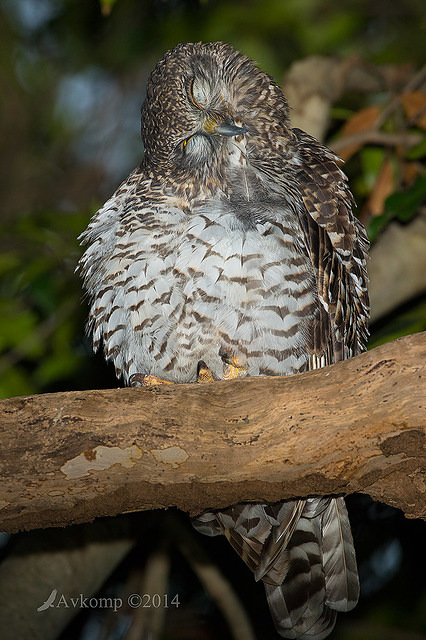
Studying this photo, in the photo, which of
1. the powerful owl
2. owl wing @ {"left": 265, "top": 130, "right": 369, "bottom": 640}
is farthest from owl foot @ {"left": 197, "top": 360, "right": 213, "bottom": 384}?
owl wing @ {"left": 265, "top": 130, "right": 369, "bottom": 640}

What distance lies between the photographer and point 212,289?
10.6 feet

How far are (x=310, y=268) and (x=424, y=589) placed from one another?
3.32 metres

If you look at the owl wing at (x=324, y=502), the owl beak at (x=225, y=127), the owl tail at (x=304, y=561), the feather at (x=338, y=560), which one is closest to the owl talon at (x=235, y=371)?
the owl wing at (x=324, y=502)

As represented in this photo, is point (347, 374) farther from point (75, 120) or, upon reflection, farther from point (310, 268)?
point (75, 120)

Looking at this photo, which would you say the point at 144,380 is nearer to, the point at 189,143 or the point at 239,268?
the point at 239,268

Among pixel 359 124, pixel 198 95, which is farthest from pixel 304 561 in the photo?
pixel 359 124

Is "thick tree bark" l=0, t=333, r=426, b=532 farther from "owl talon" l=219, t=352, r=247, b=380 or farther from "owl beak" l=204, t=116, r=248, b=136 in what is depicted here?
"owl beak" l=204, t=116, r=248, b=136

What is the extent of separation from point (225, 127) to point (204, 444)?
1553 mm

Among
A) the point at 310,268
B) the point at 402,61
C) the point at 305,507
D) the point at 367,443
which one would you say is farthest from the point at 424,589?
the point at 402,61

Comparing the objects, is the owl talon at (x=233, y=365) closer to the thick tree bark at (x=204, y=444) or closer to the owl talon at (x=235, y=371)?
the owl talon at (x=235, y=371)

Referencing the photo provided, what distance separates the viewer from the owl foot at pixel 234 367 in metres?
3.36

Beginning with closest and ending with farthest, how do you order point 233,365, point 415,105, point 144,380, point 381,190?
point 233,365
point 144,380
point 381,190
point 415,105

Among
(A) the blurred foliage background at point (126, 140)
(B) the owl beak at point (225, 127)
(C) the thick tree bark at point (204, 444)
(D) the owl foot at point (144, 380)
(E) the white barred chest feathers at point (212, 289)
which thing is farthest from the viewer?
(A) the blurred foliage background at point (126, 140)

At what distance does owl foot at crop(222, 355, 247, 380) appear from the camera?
11.0 feet
